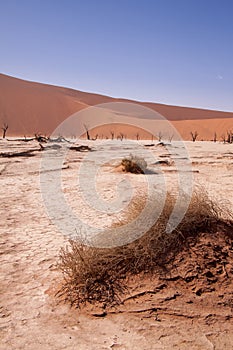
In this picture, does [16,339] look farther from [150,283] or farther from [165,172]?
[165,172]

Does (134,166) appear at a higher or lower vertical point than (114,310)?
higher

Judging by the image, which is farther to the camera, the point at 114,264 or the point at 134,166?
the point at 134,166

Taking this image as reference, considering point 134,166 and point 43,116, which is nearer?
point 134,166

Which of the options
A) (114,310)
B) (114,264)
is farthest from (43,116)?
(114,310)

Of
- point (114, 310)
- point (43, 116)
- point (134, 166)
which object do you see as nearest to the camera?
point (114, 310)

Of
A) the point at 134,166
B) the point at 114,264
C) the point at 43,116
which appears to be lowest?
the point at 114,264

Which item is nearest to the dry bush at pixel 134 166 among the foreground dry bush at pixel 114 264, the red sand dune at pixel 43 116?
the foreground dry bush at pixel 114 264

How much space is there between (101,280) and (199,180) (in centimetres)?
714

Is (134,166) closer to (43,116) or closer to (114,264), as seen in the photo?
(114,264)

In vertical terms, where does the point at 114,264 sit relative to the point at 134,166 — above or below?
below

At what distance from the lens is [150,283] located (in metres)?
3.03

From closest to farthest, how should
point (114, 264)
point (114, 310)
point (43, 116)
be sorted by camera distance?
point (114, 310), point (114, 264), point (43, 116)

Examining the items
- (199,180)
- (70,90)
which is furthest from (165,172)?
(70,90)

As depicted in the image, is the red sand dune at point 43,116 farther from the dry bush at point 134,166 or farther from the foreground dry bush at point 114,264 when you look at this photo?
the foreground dry bush at point 114,264
